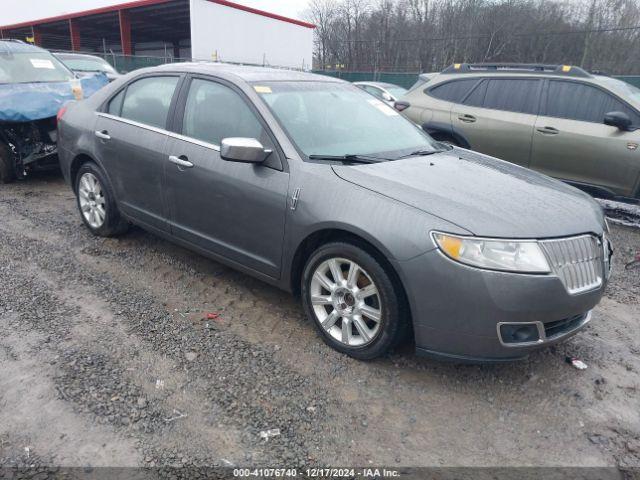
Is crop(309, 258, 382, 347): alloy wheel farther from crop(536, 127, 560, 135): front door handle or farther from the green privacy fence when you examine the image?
the green privacy fence

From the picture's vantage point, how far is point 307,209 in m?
2.99

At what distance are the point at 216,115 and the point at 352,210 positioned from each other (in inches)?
57.6

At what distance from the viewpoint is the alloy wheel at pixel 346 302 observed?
286 cm

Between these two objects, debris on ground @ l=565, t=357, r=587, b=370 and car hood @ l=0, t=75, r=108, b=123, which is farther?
car hood @ l=0, t=75, r=108, b=123

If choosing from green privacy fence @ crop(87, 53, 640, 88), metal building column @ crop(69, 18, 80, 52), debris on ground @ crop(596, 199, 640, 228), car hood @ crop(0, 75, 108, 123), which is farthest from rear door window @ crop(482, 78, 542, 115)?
metal building column @ crop(69, 18, 80, 52)

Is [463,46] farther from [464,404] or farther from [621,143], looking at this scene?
[464,404]

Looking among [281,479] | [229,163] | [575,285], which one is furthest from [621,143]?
[281,479]

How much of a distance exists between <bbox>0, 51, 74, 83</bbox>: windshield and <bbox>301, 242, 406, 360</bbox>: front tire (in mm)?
6325

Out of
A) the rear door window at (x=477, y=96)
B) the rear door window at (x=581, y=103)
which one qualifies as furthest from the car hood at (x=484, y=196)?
the rear door window at (x=477, y=96)

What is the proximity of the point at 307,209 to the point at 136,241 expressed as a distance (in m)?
2.59

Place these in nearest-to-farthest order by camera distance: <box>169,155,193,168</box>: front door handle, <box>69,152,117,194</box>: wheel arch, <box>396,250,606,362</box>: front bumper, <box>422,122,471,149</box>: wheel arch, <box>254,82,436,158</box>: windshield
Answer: <box>396,250,606,362</box>: front bumper
<box>254,82,436,158</box>: windshield
<box>169,155,193,168</box>: front door handle
<box>69,152,117,194</box>: wheel arch
<box>422,122,471,149</box>: wheel arch

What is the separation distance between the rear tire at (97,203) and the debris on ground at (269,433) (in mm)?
2955

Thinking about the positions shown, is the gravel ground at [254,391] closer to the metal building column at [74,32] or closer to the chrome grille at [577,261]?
the chrome grille at [577,261]

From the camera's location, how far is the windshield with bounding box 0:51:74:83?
23.1 feet
